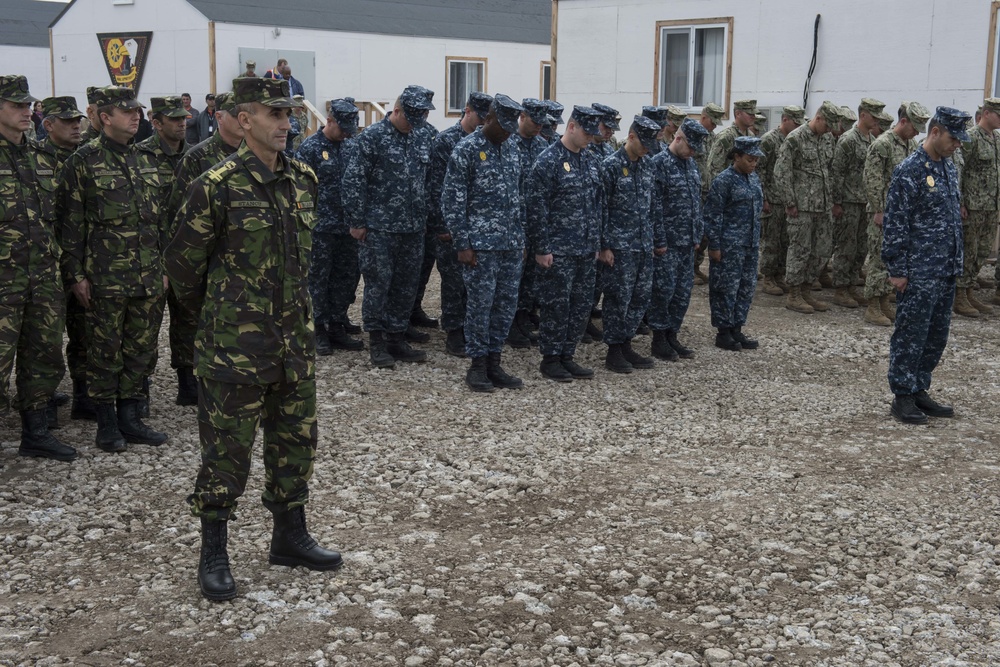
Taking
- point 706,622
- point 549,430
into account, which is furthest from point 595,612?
point 549,430

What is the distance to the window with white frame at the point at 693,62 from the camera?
575 inches

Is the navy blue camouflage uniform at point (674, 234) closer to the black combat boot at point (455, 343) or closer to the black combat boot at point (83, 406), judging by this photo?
the black combat boot at point (455, 343)

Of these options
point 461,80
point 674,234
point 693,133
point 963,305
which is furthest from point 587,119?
point 461,80

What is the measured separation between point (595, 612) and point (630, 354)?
4.58m

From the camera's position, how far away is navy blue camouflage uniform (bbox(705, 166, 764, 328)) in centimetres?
917

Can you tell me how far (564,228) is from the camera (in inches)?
310

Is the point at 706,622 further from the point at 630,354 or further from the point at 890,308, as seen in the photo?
the point at 890,308

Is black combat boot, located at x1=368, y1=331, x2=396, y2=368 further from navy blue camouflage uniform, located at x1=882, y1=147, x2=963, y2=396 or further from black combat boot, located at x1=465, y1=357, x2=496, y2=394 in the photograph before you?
navy blue camouflage uniform, located at x1=882, y1=147, x2=963, y2=396

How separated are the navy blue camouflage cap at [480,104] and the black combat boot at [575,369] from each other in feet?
6.65

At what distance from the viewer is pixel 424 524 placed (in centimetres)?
518

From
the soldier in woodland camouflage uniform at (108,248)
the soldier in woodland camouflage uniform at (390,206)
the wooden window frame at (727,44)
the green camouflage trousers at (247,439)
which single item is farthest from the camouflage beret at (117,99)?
the wooden window frame at (727,44)

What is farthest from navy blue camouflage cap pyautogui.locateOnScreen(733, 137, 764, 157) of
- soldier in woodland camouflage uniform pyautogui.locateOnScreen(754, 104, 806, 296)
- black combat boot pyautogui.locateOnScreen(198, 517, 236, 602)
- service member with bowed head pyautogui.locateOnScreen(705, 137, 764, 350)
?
black combat boot pyautogui.locateOnScreen(198, 517, 236, 602)

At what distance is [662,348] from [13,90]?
17.7 ft

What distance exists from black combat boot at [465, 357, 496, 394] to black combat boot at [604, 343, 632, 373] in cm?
118
